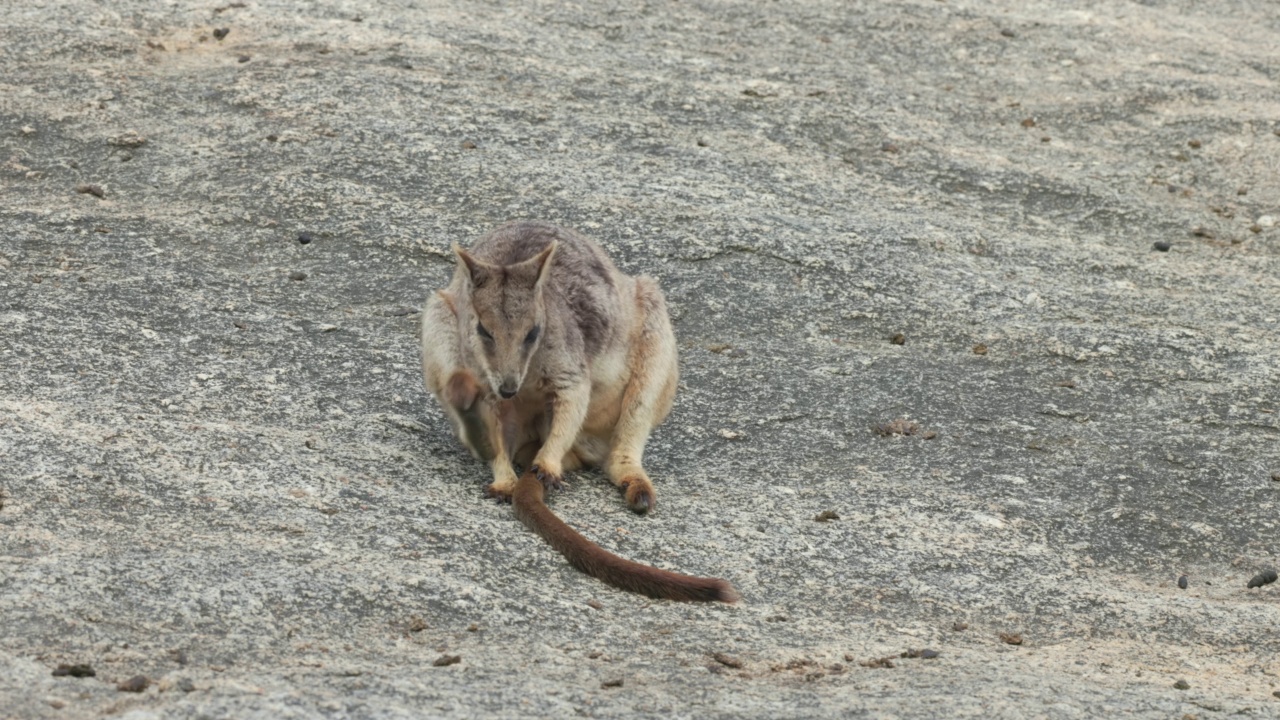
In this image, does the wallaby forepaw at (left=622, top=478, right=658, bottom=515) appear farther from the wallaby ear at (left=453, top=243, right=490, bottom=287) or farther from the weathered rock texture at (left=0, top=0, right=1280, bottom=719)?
the wallaby ear at (left=453, top=243, right=490, bottom=287)

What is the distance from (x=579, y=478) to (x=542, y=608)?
160 centimetres

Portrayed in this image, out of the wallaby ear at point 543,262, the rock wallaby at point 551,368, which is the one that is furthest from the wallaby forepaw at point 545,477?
the wallaby ear at point 543,262

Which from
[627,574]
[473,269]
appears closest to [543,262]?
[473,269]

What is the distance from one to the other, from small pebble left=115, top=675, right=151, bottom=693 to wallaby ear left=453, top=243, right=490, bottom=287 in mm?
2432

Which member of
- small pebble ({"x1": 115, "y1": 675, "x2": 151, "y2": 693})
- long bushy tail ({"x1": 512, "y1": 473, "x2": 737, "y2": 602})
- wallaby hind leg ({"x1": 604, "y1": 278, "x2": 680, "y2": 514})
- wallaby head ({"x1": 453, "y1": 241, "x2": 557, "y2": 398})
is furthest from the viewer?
wallaby hind leg ({"x1": 604, "y1": 278, "x2": 680, "y2": 514})

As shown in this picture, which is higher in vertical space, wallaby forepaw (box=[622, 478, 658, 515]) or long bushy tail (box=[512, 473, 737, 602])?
long bushy tail (box=[512, 473, 737, 602])

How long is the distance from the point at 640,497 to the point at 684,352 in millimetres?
2410

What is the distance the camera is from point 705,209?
10.1 metres

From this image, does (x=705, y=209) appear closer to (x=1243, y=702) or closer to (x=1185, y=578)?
(x=1185, y=578)

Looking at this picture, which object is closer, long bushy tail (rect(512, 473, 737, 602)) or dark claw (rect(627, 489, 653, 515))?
long bushy tail (rect(512, 473, 737, 602))

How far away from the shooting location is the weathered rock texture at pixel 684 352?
500 centimetres

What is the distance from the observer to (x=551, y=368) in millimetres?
6520

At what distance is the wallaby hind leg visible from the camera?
6871mm

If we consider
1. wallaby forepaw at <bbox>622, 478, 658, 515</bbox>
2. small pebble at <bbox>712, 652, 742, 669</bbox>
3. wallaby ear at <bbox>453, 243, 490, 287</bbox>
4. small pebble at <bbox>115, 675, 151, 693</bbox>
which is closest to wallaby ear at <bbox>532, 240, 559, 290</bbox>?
wallaby ear at <bbox>453, 243, 490, 287</bbox>
